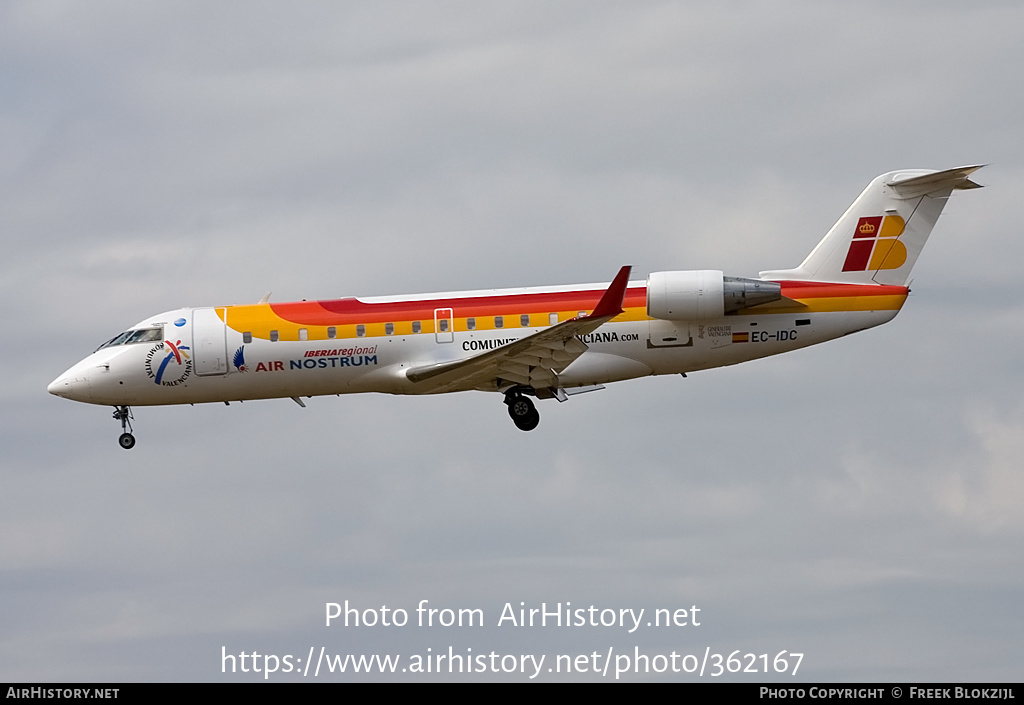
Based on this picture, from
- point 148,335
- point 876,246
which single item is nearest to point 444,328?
point 148,335

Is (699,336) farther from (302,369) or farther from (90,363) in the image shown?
(90,363)

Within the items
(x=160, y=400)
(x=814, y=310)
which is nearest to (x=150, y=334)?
(x=160, y=400)

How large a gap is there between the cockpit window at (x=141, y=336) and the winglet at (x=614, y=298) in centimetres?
1189

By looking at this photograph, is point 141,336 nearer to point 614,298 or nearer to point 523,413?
point 523,413

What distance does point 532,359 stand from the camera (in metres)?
41.3

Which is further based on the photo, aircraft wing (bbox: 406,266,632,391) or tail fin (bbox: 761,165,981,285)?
tail fin (bbox: 761,165,981,285)

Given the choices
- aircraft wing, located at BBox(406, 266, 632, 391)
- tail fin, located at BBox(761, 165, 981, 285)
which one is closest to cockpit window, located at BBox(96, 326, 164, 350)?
aircraft wing, located at BBox(406, 266, 632, 391)

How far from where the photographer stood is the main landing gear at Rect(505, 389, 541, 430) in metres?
43.0

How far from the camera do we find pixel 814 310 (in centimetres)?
4219

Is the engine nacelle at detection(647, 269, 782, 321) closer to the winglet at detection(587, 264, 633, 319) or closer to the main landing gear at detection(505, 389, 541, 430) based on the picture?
the winglet at detection(587, 264, 633, 319)

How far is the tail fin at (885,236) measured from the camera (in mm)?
42875

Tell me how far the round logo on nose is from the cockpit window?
0.83ft
